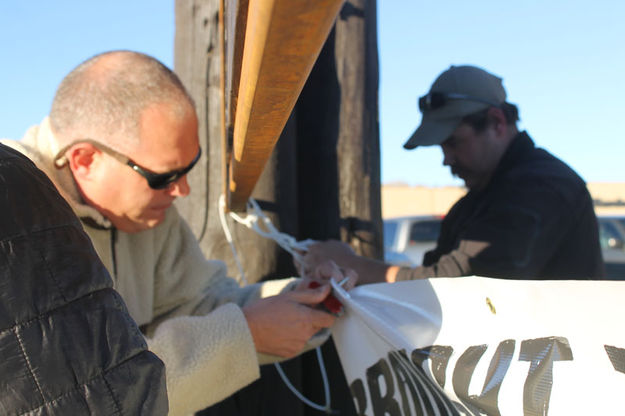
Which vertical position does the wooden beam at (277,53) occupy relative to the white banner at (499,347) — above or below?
above

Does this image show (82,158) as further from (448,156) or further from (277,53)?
(448,156)

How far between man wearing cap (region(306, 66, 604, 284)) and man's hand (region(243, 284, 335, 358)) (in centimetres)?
34

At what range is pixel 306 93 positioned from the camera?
8.82 feet

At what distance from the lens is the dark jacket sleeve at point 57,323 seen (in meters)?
0.72

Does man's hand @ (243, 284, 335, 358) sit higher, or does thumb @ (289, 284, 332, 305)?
thumb @ (289, 284, 332, 305)

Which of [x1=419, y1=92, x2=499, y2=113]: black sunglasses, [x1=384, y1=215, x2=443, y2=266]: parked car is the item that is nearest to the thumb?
[x1=419, y1=92, x2=499, y2=113]: black sunglasses

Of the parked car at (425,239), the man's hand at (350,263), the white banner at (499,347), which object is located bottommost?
the parked car at (425,239)

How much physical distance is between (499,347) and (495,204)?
3.43 feet

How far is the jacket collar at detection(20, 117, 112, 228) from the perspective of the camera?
5.41 feet

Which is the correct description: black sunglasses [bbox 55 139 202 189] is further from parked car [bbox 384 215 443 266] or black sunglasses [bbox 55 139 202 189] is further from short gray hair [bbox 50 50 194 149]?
parked car [bbox 384 215 443 266]

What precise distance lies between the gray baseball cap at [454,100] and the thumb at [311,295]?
98cm

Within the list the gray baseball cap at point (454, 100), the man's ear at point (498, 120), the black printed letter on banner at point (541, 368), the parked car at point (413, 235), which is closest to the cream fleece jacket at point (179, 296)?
the black printed letter on banner at point (541, 368)

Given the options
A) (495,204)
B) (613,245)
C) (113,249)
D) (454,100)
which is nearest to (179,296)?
(113,249)

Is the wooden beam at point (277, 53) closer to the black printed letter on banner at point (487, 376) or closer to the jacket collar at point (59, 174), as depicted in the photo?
the black printed letter on banner at point (487, 376)
